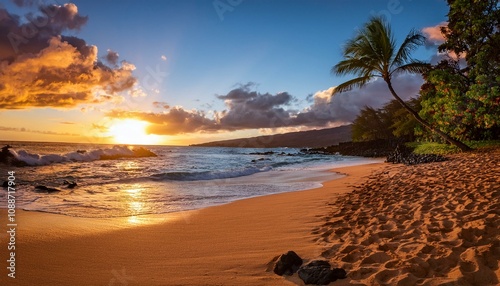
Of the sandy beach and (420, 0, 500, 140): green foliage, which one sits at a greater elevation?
(420, 0, 500, 140): green foliage

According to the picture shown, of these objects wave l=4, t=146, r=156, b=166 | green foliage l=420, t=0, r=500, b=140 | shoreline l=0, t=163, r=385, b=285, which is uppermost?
green foliage l=420, t=0, r=500, b=140

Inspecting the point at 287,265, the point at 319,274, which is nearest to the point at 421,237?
the point at 319,274

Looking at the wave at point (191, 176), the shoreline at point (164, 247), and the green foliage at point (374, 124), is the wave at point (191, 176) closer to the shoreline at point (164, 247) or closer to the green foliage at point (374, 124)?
the shoreline at point (164, 247)

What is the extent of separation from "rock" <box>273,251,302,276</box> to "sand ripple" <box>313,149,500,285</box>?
0.49 meters

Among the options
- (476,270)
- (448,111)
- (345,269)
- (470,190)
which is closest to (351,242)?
(345,269)

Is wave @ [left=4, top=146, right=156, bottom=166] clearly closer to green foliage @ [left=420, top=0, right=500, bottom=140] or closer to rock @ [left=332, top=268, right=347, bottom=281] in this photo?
rock @ [left=332, top=268, right=347, bottom=281]

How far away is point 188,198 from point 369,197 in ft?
17.0

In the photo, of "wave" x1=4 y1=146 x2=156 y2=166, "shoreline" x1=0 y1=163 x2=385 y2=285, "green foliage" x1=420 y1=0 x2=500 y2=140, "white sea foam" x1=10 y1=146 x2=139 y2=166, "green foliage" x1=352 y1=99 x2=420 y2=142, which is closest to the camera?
"shoreline" x1=0 y1=163 x2=385 y2=285

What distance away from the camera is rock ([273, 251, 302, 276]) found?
342 cm

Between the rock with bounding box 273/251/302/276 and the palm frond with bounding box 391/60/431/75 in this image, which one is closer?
the rock with bounding box 273/251/302/276

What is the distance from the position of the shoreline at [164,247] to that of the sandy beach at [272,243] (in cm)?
1

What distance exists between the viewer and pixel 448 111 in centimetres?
1723

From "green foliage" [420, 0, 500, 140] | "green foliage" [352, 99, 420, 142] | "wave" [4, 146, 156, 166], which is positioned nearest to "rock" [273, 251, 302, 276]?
"green foliage" [420, 0, 500, 140]

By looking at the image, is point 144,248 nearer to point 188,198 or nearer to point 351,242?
point 351,242
